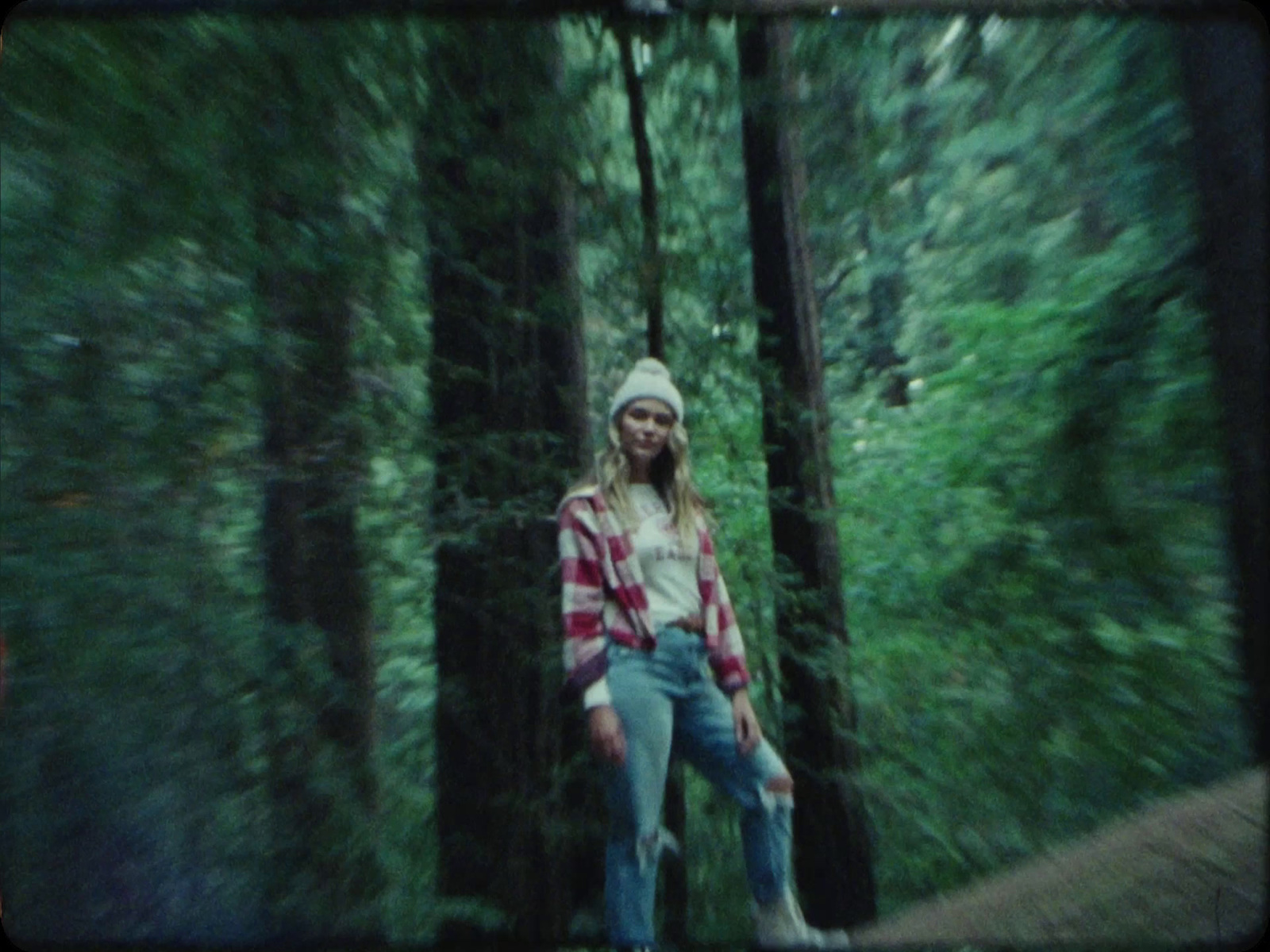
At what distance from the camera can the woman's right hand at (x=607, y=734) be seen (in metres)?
1.96

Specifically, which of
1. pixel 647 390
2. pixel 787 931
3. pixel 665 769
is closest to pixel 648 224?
pixel 647 390

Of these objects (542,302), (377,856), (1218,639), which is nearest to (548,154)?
(542,302)

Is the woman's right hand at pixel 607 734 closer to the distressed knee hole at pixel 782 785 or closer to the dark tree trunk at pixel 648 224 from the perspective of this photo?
the distressed knee hole at pixel 782 785

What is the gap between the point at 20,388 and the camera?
1.87 meters

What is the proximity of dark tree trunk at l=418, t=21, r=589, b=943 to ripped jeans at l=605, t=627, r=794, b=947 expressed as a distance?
0.10 metres

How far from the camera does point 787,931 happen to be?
1912mm

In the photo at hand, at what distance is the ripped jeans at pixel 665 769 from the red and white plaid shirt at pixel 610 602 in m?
0.03

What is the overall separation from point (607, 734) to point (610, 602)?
0.73 feet

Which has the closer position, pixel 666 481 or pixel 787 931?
pixel 787 931

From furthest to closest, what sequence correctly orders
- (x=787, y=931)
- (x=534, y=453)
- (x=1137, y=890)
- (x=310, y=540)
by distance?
1. (x=534, y=453)
2. (x=310, y=540)
3. (x=787, y=931)
4. (x=1137, y=890)

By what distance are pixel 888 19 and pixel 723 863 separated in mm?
1433

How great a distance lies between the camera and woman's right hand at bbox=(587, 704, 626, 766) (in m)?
1.96

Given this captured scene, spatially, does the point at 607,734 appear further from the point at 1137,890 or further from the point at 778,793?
the point at 1137,890

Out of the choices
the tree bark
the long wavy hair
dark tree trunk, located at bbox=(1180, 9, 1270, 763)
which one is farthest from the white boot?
the tree bark
